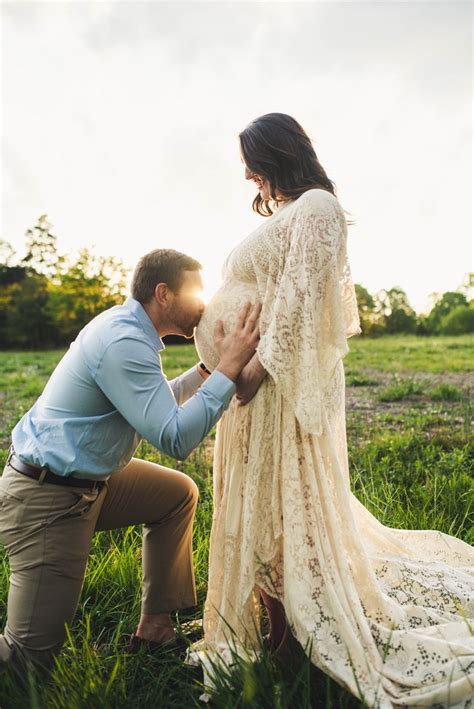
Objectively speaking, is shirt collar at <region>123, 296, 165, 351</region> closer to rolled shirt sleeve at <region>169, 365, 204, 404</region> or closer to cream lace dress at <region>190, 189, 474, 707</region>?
cream lace dress at <region>190, 189, 474, 707</region>

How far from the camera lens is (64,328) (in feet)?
124

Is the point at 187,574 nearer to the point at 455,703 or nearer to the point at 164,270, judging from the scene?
the point at 455,703

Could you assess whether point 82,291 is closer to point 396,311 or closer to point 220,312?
point 396,311

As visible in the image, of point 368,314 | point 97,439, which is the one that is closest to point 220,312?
point 97,439

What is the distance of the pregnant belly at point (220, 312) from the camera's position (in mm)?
2338

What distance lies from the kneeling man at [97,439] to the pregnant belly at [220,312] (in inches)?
1.9

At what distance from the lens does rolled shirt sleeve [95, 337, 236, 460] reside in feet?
7.14

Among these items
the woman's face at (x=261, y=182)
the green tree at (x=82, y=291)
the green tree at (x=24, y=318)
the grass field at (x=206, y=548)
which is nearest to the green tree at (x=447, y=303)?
the green tree at (x=82, y=291)

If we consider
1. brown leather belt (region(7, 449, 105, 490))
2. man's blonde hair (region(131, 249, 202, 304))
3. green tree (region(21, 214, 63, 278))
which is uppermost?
green tree (region(21, 214, 63, 278))

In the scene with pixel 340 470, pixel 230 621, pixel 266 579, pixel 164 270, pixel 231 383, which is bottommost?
pixel 230 621

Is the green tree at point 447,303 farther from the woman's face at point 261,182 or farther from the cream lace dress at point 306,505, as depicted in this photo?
the cream lace dress at point 306,505

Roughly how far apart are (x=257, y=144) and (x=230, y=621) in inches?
76.1

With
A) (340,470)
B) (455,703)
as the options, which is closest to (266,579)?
(340,470)

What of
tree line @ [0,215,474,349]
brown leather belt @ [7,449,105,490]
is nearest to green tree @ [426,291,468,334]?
tree line @ [0,215,474,349]
